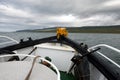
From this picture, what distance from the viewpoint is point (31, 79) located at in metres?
1.98

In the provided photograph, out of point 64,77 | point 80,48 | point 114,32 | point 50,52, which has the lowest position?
point 114,32

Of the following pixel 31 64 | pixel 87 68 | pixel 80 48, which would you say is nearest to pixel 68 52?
pixel 80 48

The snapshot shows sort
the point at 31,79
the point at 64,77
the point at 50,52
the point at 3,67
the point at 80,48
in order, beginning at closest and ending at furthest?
the point at 31,79 → the point at 3,67 → the point at 80,48 → the point at 64,77 → the point at 50,52

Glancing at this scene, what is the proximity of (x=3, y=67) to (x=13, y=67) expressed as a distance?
13 centimetres

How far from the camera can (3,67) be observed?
2.11 metres

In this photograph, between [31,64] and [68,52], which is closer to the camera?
[31,64]

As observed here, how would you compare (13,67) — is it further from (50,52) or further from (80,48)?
(50,52)

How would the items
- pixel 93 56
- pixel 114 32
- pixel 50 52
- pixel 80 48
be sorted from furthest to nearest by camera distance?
pixel 114 32
pixel 50 52
pixel 80 48
pixel 93 56

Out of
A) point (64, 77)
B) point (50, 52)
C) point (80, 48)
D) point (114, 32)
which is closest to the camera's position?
point (80, 48)

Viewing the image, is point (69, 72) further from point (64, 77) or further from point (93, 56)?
point (93, 56)

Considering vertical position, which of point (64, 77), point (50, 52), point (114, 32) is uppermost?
point (50, 52)

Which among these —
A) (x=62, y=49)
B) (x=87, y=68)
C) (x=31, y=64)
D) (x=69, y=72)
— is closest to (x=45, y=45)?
(x=62, y=49)

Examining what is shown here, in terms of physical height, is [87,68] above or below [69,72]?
above

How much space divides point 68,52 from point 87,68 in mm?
1522
